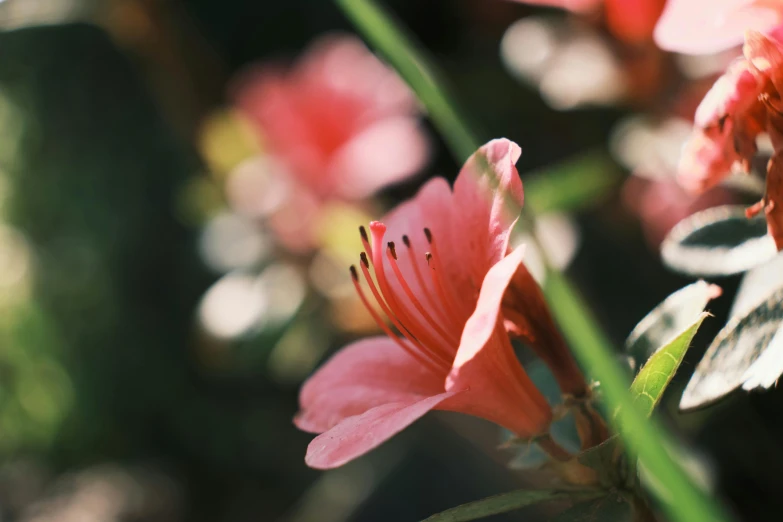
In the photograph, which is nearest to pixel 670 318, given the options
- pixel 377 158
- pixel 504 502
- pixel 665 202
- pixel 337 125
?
pixel 504 502

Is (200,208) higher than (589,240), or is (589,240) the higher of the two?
(200,208)

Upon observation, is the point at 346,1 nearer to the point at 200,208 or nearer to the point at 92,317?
the point at 200,208

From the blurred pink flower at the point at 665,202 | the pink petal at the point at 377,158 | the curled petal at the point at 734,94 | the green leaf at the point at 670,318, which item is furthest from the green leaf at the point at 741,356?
the pink petal at the point at 377,158

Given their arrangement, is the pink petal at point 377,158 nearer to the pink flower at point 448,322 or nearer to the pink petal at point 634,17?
the pink petal at point 634,17

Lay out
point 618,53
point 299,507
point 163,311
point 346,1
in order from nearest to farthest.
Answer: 1. point 346,1
2. point 618,53
3. point 299,507
4. point 163,311

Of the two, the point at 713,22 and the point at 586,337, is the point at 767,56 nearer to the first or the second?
the point at 713,22

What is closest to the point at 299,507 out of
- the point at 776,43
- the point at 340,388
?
the point at 340,388

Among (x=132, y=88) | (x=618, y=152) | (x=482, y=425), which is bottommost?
(x=482, y=425)

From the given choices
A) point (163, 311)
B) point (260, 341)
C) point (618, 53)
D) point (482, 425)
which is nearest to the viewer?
point (618, 53)
